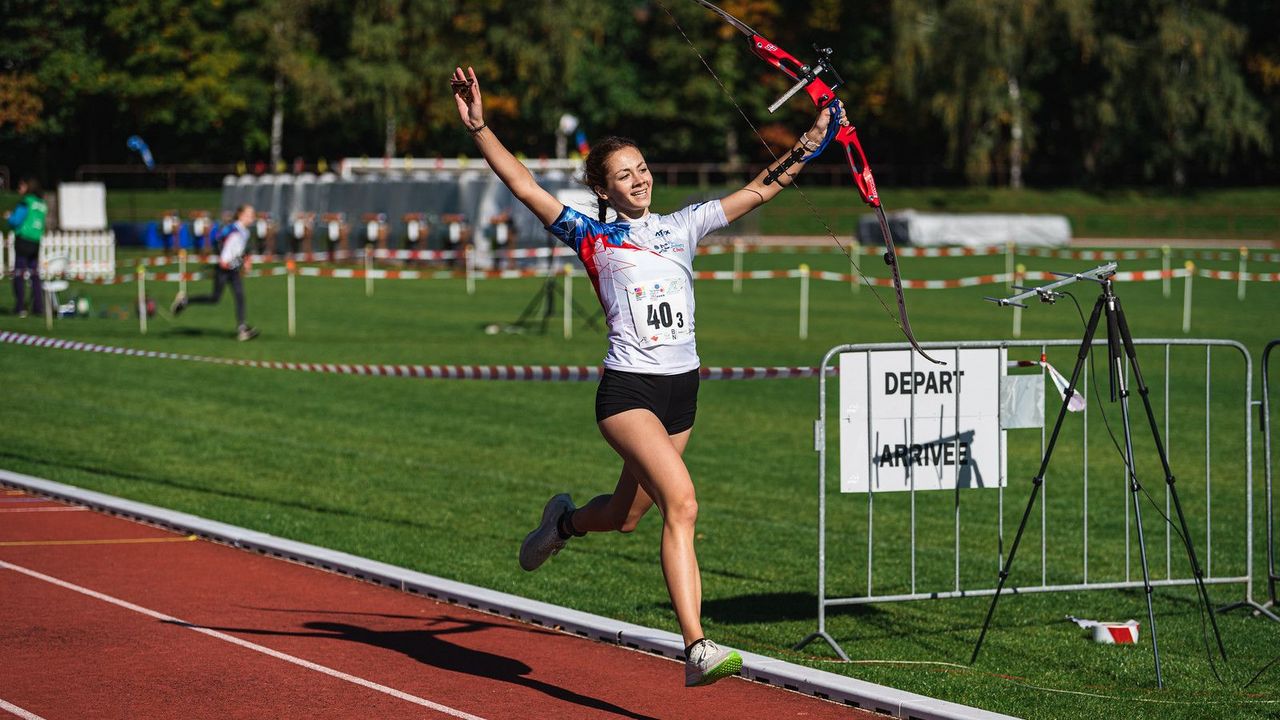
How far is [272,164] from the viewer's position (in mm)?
76312

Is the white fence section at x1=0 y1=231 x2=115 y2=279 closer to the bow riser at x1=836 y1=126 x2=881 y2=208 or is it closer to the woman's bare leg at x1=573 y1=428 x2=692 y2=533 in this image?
the woman's bare leg at x1=573 y1=428 x2=692 y2=533

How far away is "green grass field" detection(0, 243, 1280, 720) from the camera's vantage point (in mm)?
8148

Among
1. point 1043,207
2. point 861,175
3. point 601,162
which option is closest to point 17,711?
point 601,162

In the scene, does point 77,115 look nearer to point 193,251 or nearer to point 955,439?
point 193,251

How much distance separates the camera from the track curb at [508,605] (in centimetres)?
683

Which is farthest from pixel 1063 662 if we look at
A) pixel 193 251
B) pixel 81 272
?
pixel 193 251

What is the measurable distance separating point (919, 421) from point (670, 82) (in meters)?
73.5

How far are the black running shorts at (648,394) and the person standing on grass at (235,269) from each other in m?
18.9

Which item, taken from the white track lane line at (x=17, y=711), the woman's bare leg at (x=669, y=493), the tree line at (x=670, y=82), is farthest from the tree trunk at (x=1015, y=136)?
the white track lane line at (x=17, y=711)

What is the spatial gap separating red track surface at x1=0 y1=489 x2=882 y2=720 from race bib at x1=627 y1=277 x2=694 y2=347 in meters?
1.60

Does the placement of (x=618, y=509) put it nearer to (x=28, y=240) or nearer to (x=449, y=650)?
(x=449, y=650)

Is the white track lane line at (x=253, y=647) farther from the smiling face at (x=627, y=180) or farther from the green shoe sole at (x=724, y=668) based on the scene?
the smiling face at (x=627, y=180)

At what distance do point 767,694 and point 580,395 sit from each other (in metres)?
11.7

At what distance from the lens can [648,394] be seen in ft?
21.5
